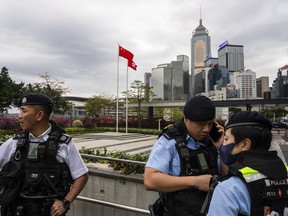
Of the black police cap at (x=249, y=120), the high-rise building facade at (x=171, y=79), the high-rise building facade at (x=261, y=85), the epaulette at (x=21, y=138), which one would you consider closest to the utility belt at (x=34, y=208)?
the epaulette at (x=21, y=138)

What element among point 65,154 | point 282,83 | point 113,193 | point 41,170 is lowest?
point 113,193

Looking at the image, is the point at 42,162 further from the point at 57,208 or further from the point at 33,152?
the point at 57,208

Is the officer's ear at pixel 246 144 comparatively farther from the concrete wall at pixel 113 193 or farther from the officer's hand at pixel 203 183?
the concrete wall at pixel 113 193

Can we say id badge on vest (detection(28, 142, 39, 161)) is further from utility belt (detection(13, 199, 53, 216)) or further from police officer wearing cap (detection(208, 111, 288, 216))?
police officer wearing cap (detection(208, 111, 288, 216))

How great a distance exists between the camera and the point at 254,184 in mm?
1177

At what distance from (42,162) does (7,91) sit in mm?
43230

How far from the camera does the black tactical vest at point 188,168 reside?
1.65 metres

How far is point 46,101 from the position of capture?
7.57 ft

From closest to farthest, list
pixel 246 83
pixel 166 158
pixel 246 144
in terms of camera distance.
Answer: pixel 246 144 < pixel 166 158 < pixel 246 83

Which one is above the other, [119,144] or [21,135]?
[21,135]

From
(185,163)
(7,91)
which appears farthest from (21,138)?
(7,91)

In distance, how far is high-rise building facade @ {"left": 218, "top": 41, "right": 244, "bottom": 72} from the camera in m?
142

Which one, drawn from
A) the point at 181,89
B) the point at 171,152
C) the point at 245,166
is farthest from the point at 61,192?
the point at 181,89

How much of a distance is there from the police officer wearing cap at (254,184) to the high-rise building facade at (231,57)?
146 m
